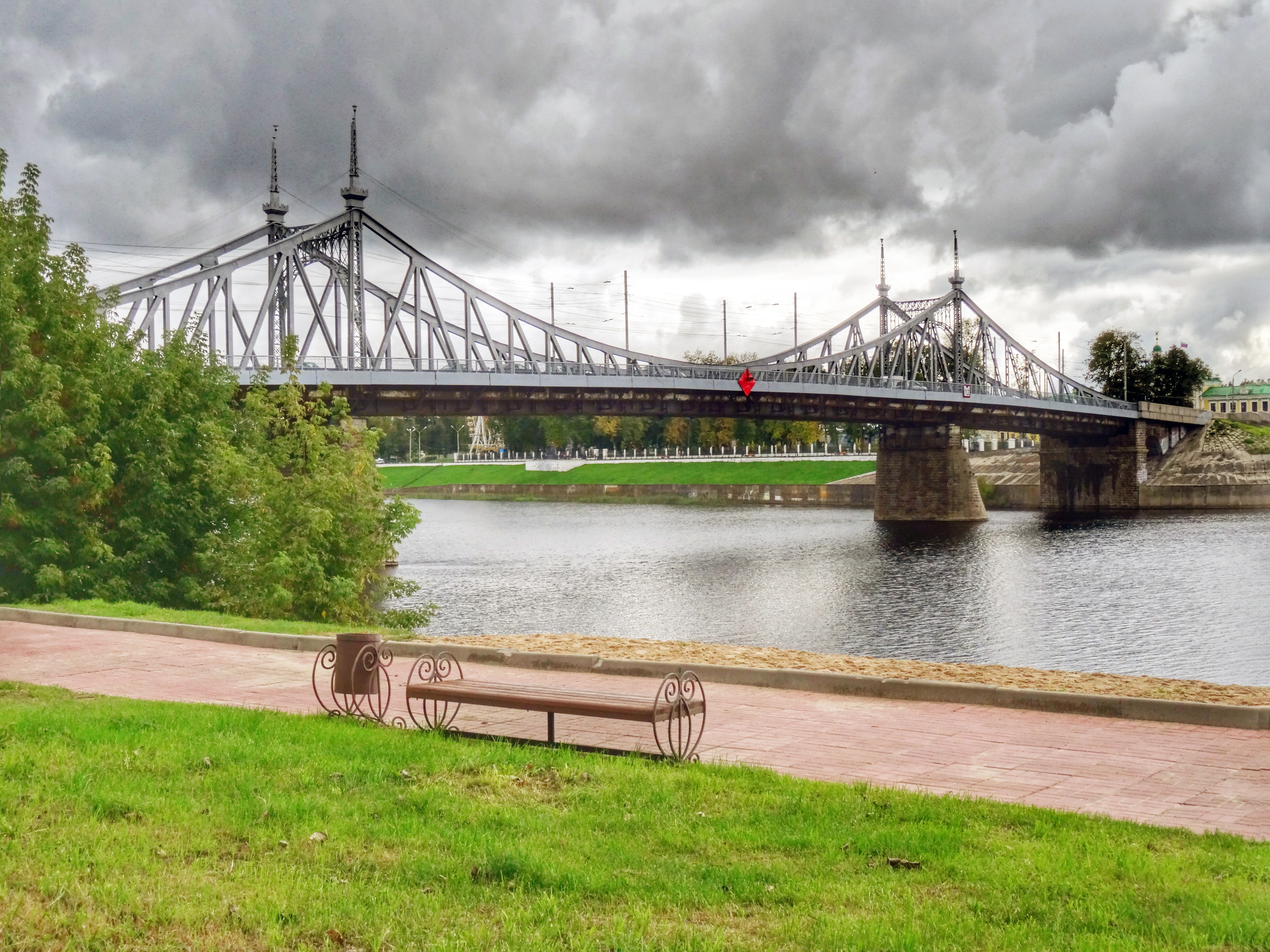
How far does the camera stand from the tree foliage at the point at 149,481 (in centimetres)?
1872

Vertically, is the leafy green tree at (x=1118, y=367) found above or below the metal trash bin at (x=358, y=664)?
above

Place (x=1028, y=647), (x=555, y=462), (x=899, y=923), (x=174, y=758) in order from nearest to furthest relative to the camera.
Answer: (x=899, y=923) < (x=174, y=758) < (x=1028, y=647) < (x=555, y=462)

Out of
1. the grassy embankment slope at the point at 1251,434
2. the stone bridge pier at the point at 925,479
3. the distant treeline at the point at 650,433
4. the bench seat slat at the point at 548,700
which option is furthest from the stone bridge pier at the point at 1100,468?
the bench seat slat at the point at 548,700

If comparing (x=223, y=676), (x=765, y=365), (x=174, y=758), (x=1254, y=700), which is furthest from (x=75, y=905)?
(x=765, y=365)

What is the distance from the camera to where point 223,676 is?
11.6m

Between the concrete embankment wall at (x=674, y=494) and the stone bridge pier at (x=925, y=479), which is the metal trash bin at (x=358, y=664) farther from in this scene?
the concrete embankment wall at (x=674, y=494)

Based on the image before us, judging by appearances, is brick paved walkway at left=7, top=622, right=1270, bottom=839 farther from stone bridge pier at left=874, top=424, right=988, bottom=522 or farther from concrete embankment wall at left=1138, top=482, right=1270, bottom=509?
concrete embankment wall at left=1138, top=482, right=1270, bottom=509

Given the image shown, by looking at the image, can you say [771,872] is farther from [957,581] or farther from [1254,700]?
[957,581]

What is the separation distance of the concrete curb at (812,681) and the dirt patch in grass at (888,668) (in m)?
0.44

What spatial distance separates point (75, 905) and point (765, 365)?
7162 cm

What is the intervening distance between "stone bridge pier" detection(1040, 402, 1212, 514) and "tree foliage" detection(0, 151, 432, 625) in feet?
225

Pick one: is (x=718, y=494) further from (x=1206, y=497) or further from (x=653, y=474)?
(x=1206, y=497)

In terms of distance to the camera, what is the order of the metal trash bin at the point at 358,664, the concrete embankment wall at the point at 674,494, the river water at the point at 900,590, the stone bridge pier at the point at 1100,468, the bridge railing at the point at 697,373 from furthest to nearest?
the concrete embankment wall at the point at 674,494, the stone bridge pier at the point at 1100,468, the bridge railing at the point at 697,373, the river water at the point at 900,590, the metal trash bin at the point at 358,664

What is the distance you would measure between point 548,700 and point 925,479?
6934cm
